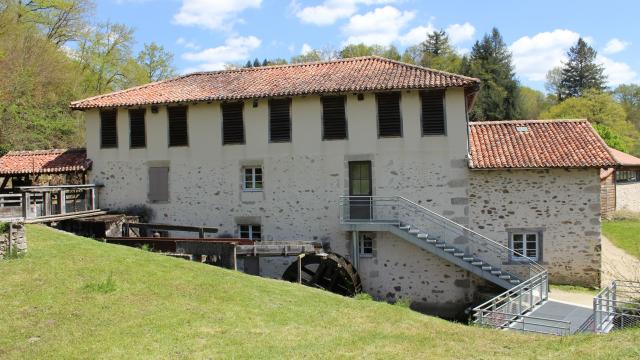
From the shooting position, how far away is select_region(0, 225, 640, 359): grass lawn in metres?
8.44

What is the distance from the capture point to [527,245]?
18.0 meters

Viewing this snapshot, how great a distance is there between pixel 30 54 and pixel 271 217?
2009cm

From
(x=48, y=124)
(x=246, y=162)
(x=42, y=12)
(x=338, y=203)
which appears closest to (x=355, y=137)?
(x=338, y=203)

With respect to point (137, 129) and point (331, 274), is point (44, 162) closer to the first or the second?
point (137, 129)

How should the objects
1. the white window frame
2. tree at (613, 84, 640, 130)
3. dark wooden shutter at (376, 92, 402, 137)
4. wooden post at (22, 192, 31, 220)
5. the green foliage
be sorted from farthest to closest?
tree at (613, 84, 640, 130) < the white window frame < dark wooden shutter at (376, 92, 402, 137) < wooden post at (22, 192, 31, 220) < the green foliage

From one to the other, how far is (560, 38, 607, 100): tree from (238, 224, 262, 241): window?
46.0 m

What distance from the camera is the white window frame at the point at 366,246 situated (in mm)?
18453

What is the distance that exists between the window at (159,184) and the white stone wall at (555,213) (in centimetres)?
1086

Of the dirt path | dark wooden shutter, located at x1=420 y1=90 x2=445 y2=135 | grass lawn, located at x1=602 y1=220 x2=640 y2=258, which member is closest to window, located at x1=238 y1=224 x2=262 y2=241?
dark wooden shutter, located at x1=420 y1=90 x2=445 y2=135

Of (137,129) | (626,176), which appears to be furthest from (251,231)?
(626,176)

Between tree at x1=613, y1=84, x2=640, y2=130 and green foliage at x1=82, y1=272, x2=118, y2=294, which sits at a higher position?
tree at x1=613, y1=84, x2=640, y2=130

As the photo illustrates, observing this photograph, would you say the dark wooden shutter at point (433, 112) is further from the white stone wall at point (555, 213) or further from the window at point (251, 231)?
the window at point (251, 231)

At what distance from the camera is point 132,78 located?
40531 mm

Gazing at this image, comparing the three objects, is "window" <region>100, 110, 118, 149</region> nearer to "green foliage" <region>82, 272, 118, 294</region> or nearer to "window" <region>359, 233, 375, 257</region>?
"window" <region>359, 233, 375, 257</region>
